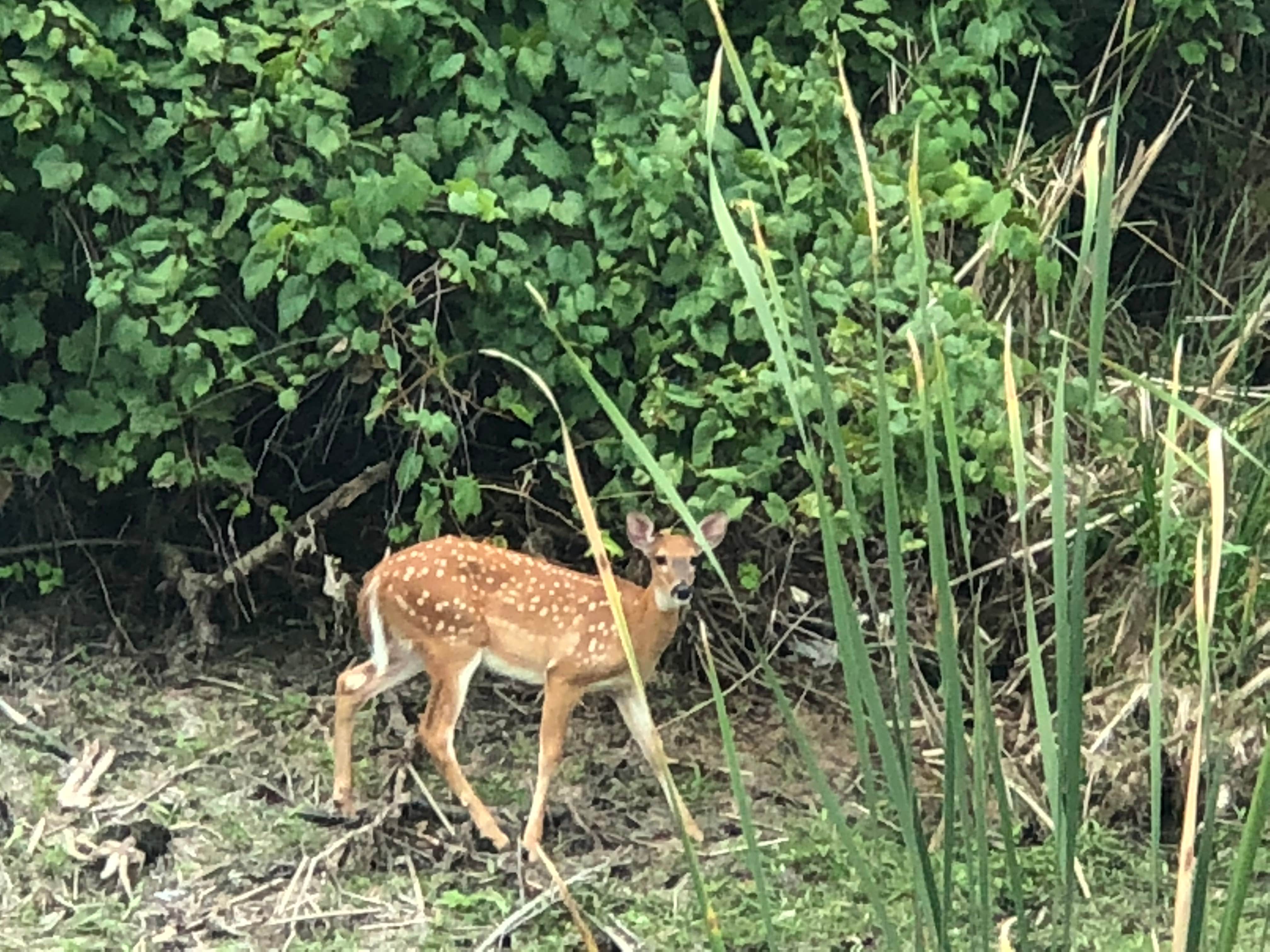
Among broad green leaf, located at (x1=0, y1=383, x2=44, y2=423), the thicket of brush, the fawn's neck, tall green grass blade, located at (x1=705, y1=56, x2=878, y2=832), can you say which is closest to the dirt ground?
the thicket of brush

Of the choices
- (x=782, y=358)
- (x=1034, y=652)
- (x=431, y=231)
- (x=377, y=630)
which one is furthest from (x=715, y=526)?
(x=782, y=358)

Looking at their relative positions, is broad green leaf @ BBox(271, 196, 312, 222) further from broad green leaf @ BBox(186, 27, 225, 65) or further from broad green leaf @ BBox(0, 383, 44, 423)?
broad green leaf @ BBox(0, 383, 44, 423)

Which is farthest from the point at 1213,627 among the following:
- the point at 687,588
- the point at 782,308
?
the point at 782,308

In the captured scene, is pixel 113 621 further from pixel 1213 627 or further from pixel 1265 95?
pixel 1265 95

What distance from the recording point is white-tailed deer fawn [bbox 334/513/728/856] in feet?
7.92

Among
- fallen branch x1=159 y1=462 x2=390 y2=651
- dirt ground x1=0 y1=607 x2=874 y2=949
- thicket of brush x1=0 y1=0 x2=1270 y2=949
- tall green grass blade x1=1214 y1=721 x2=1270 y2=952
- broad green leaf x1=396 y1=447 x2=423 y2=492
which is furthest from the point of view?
fallen branch x1=159 y1=462 x2=390 y2=651

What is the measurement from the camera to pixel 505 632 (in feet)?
8.01

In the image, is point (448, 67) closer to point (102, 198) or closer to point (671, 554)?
point (102, 198)

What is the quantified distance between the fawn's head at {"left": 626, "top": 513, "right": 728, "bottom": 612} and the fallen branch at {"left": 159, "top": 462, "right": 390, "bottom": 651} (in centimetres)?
70

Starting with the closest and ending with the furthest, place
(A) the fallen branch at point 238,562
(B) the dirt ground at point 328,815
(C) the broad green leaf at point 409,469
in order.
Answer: (B) the dirt ground at point 328,815
(C) the broad green leaf at point 409,469
(A) the fallen branch at point 238,562

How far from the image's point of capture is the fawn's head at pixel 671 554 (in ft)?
7.87

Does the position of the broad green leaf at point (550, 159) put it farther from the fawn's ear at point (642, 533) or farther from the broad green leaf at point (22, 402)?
the broad green leaf at point (22, 402)

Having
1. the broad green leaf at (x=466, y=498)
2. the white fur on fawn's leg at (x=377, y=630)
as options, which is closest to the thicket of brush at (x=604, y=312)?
the broad green leaf at (x=466, y=498)

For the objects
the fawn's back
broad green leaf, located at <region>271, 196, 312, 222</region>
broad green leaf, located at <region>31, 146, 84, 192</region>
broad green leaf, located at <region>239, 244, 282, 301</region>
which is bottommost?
the fawn's back
